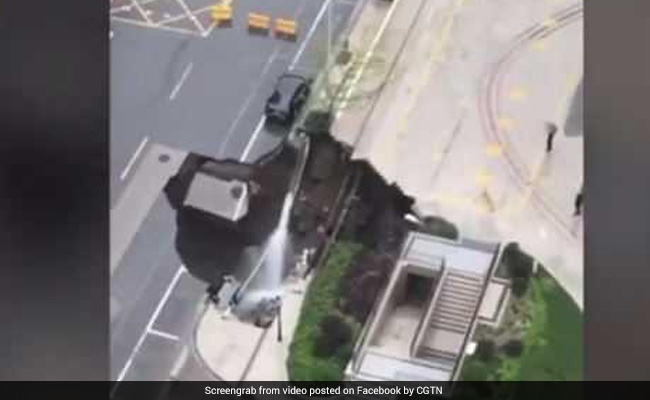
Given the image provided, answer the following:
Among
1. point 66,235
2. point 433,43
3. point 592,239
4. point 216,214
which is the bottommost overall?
point 66,235

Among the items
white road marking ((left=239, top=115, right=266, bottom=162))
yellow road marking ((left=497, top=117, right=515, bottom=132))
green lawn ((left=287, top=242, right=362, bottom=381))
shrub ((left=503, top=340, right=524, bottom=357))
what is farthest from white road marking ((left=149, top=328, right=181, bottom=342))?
yellow road marking ((left=497, top=117, right=515, bottom=132))

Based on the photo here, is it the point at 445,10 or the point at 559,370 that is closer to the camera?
the point at 559,370

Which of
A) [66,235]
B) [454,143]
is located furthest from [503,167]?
[66,235]

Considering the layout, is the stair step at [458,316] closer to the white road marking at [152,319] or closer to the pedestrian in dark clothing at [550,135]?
the pedestrian in dark clothing at [550,135]

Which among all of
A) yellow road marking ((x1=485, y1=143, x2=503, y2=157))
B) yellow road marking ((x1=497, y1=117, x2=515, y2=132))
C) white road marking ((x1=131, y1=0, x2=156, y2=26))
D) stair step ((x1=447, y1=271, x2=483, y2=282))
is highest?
yellow road marking ((x1=497, y1=117, x2=515, y2=132))

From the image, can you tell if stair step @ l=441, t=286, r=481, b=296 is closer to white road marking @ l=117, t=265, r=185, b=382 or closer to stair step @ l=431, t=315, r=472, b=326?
stair step @ l=431, t=315, r=472, b=326

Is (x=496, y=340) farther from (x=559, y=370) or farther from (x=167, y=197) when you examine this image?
(x=167, y=197)
